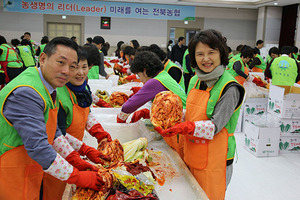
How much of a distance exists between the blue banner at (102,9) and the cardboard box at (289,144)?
391 inches

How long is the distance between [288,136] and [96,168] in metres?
3.65

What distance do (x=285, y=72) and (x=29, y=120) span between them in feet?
15.6

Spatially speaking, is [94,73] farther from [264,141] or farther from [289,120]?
[289,120]

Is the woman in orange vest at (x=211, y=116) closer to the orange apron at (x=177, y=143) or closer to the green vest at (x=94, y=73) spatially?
the orange apron at (x=177, y=143)

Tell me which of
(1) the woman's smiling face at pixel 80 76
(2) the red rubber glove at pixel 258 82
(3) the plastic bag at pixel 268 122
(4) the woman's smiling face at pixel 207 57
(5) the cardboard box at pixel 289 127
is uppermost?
(4) the woman's smiling face at pixel 207 57

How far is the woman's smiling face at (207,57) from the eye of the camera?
173cm

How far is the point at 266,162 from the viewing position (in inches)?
158

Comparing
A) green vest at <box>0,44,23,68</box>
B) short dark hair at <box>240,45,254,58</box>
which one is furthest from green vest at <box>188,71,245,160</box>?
green vest at <box>0,44,23,68</box>

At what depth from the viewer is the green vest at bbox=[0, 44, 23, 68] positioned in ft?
20.2

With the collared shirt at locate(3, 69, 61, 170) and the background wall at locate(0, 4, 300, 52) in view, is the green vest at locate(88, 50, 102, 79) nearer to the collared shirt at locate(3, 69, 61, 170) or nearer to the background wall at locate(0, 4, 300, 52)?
the collared shirt at locate(3, 69, 61, 170)

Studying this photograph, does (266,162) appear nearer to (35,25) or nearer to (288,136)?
(288,136)

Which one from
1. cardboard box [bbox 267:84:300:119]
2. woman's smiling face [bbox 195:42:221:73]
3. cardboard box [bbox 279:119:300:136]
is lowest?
cardboard box [bbox 279:119:300:136]

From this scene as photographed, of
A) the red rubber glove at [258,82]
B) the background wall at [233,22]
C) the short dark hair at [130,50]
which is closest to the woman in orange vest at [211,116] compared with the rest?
the short dark hair at [130,50]

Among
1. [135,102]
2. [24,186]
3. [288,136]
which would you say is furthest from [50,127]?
[288,136]
